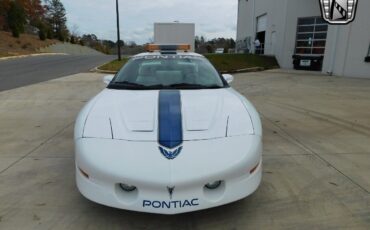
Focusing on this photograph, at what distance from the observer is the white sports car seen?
7.43 ft

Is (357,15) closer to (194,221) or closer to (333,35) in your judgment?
(333,35)

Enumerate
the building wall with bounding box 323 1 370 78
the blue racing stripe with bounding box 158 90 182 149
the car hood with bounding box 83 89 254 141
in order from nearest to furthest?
1. the blue racing stripe with bounding box 158 90 182 149
2. the car hood with bounding box 83 89 254 141
3. the building wall with bounding box 323 1 370 78

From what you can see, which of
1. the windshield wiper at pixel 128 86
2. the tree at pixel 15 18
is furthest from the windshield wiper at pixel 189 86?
the tree at pixel 15 18

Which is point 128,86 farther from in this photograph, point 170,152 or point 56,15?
point 56,15

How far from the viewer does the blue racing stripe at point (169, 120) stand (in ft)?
8.08

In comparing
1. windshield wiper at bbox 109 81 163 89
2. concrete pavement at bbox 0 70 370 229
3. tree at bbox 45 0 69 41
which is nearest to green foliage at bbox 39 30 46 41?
tree at bbox 45 0 69 41

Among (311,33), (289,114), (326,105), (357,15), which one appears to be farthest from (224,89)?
(311,33)

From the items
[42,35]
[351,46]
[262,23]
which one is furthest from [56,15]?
[351,46]

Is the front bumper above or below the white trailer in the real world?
below

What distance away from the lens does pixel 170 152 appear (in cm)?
237

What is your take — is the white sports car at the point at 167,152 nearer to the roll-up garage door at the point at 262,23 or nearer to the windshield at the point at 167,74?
the windshield at the point at 167,74

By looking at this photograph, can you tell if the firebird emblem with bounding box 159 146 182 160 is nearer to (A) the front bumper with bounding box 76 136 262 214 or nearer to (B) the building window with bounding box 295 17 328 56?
(A) the front bumper with bounding box 76 136 262 214

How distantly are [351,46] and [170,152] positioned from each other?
1490 centimetres

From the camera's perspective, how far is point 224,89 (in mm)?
3619
